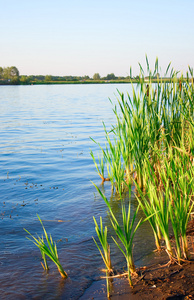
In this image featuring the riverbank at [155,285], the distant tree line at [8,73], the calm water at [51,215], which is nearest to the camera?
the riverbank at [155,285]

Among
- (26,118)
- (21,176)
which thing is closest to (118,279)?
(21,176)

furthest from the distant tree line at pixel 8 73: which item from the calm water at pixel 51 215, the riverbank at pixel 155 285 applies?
the riverbank at pixel 155 285

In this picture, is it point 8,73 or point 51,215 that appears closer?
point 51,215

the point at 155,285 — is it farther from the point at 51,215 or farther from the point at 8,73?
the point at 8,73

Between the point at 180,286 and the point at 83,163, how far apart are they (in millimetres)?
7580

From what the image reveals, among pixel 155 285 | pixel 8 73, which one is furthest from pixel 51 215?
pixel 8 73

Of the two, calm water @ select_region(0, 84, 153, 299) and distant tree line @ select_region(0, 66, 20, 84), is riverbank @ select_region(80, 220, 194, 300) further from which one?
distant tree line @ select_region(0, 66, 20, 84)

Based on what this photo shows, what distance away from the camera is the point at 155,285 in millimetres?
3105

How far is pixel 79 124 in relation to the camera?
19.6 meters

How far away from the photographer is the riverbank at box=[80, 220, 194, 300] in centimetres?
297

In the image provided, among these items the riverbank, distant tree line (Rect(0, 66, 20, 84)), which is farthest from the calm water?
distant tree line (Rect(0, 66, 20, 84))

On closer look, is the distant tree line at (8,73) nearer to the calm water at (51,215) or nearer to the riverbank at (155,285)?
the calm water at (51,215)

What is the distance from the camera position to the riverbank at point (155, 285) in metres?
2.97

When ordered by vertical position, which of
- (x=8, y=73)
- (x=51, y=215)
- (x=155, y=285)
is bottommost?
(x=51, y=215)
